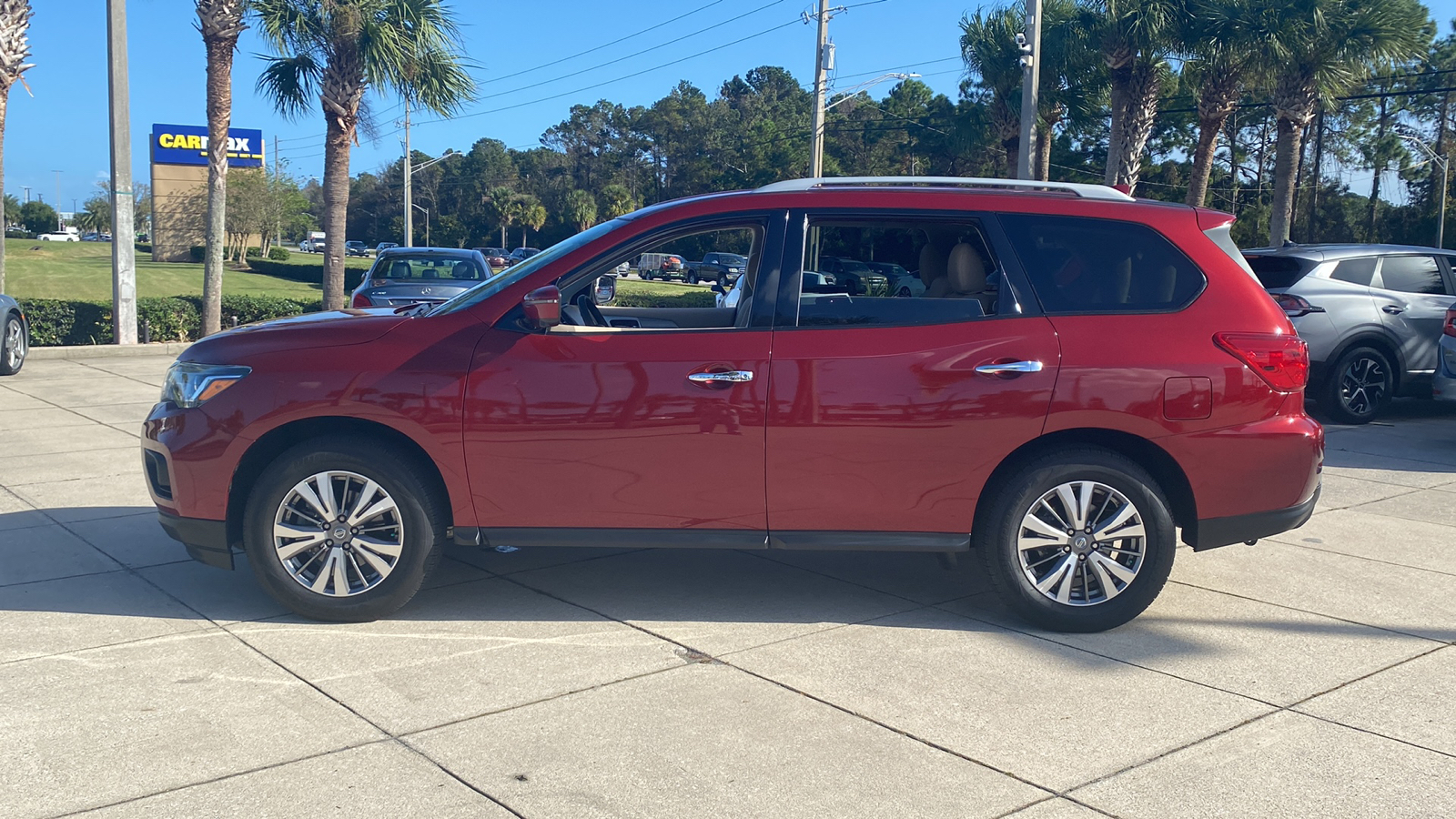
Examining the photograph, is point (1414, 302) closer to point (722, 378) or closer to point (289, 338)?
point (722, 378)

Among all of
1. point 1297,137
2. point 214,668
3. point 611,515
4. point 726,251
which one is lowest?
point 214,668

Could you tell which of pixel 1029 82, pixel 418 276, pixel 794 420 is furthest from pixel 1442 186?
pixel 794 420

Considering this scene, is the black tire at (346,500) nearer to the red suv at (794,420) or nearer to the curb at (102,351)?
the red suv at (794,420)

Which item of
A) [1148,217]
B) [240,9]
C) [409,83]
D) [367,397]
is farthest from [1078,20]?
[367,397]

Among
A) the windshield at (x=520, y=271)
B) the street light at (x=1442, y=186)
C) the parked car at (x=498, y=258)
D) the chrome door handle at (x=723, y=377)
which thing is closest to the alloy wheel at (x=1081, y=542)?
the chrome door handle at (x=723, y=377)

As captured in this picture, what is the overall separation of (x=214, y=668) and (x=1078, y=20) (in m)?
23.8

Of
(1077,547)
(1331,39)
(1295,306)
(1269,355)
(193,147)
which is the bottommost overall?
(1077,547)

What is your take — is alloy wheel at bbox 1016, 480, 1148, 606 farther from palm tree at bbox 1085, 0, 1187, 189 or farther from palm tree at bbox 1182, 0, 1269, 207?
palm tree at bbox 1182, 0, 1269, 207

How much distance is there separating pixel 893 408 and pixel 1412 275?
939cm

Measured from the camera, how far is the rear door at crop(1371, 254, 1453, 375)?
11352 mm

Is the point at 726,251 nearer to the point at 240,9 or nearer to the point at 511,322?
the point at 511,322

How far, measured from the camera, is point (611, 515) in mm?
4879

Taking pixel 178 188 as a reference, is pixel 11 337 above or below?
below

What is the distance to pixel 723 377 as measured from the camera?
4.77 m
